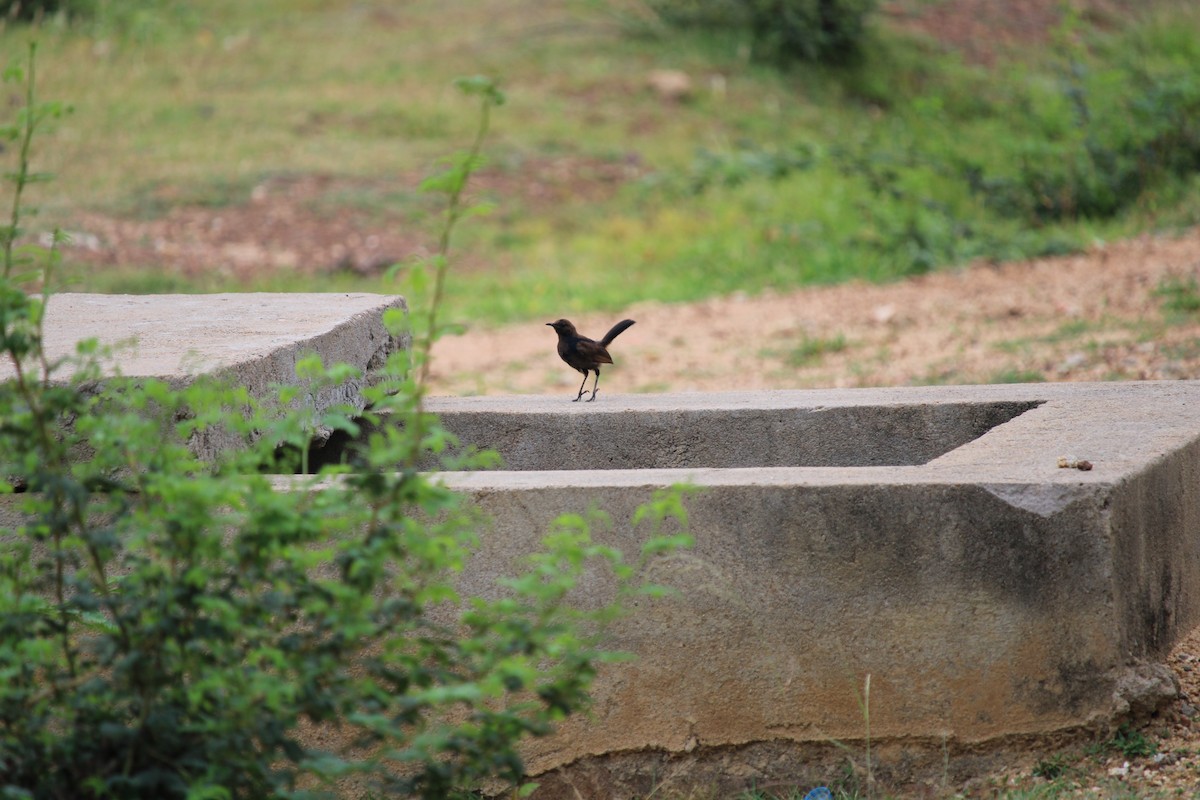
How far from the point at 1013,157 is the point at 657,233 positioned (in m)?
2.77

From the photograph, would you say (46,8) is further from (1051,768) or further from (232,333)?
(1051,768)

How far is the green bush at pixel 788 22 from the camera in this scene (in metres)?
13.3

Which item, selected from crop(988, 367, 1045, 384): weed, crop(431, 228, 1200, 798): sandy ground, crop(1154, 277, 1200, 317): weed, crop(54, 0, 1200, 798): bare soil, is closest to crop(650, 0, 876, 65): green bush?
crop(54, 0, 1200, 798): bare soil

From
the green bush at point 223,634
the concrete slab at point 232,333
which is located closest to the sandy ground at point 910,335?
the concrete slab at point 232,333

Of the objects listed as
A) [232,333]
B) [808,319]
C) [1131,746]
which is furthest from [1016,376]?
[232,333]

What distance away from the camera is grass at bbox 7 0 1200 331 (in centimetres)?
902

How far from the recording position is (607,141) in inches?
468

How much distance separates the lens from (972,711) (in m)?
2.65

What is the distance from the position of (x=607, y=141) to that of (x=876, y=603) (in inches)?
381

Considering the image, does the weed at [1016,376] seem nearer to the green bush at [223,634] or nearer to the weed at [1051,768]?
the weed at [1051,768]

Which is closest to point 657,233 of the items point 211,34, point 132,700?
point 211,34

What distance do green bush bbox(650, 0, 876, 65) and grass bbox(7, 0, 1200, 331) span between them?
0.82 ft

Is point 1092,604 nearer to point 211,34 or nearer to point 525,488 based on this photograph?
point 525,488

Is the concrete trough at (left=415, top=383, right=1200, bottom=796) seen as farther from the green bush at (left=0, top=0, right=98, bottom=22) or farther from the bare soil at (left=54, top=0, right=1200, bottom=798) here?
the green bush at (left=0, top=0, right=98, bottom=22)
